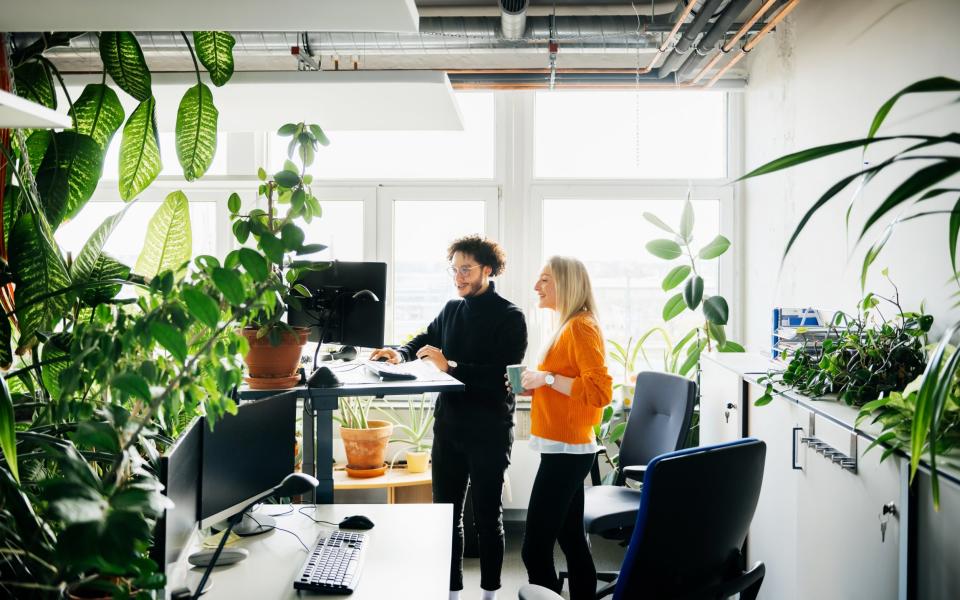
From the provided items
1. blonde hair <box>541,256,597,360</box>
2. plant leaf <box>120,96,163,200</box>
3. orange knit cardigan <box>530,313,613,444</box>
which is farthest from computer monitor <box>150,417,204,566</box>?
blonde hair <box>541,256,597,360</box>

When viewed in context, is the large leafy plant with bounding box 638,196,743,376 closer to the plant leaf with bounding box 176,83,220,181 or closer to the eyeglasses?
the eyeglasses

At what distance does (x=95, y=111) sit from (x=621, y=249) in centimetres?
346

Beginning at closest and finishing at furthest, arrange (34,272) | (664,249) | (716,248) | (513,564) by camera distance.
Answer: (34,272), (513,564), (716,248), (664,249)

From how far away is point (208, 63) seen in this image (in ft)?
5.64

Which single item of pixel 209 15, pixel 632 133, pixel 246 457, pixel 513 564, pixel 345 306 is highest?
Result: pixel 632 133

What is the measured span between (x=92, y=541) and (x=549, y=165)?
13.3 feet

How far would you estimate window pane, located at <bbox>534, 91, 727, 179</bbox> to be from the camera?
4500mm

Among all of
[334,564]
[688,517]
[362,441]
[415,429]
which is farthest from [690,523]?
[415,429]

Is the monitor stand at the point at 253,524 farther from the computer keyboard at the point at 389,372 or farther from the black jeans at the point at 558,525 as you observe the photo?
the black jeans at the point at 558,525

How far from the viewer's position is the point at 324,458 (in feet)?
7.52

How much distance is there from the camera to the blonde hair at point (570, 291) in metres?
2.93

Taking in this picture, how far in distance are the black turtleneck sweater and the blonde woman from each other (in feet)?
0.49

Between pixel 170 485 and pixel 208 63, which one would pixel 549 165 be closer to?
pixel 208 63

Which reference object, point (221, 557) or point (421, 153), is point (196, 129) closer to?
point (221, 557)
